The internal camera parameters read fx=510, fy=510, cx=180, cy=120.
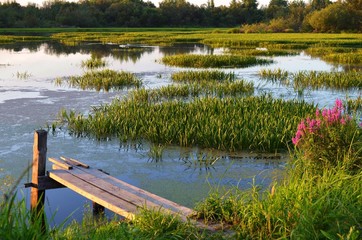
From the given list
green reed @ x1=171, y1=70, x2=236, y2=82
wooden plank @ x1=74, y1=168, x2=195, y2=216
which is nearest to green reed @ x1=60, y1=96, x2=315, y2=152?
wooden plank @ x1=74, y1=168, x2=195, y2=216

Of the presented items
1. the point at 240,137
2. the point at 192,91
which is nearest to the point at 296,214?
the point at 240,137

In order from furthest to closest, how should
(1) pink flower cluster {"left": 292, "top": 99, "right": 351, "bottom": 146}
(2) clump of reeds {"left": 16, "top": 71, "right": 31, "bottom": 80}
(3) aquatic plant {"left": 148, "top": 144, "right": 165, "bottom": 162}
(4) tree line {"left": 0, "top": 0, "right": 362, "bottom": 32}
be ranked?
(4) tree line {"left": 0, "top": 0, "right": 362, "bottom": 32}
(2) clump of reeds {"left": 16, "top": 71, "right": 31, "bottom": 80}
(3) aquatic plant {"left": 148, "top": 144, "right": 165, "bottom": 162}
(1) pink flower cluster {"left": 292, "top": 99, "right": 351, "bottom": 146}

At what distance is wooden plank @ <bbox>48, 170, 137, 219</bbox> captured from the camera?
18.4 ft

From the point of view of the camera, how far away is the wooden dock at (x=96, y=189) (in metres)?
5.60

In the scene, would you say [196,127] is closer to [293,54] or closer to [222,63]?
[222,63]

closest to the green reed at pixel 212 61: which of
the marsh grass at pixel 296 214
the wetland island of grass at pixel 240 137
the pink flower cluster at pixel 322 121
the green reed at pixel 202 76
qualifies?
the wetland island of grass at pixel 240 137

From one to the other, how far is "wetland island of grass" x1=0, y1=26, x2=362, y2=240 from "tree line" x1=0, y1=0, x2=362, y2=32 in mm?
48929

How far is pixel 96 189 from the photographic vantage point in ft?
20.7

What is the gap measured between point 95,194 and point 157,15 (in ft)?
287

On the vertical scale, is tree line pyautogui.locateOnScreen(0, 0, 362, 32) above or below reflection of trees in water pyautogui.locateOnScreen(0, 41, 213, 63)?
above

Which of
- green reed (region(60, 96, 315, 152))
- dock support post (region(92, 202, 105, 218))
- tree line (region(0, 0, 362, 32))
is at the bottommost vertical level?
dock support post (region(92, 202, 105, 218))

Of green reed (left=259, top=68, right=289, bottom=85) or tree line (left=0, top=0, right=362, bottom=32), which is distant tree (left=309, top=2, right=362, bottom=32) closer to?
tree line (left=0, top=0, right=362, bottom=32)

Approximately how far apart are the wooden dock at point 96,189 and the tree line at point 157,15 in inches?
2415

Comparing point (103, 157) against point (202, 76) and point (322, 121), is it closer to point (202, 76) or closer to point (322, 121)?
point (322, 121)
